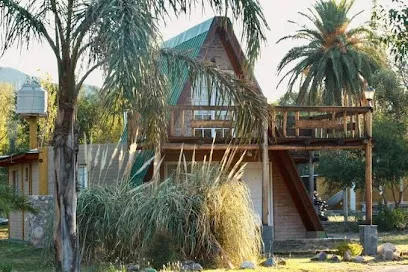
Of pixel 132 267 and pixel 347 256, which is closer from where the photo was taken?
pixel 132 267

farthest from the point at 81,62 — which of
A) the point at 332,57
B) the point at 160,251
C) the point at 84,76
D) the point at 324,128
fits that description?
the point at 332,57

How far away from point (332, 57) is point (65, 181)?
23.1m

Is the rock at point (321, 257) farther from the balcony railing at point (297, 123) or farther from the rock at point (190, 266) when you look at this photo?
the rock at point (190, 266)

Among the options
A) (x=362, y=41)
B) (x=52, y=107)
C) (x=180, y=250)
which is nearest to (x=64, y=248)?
(x=180, y=250)

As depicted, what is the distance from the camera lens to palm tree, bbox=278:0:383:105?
31688 mm

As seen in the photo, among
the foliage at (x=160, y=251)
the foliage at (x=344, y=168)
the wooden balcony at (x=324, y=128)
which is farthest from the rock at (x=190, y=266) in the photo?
the foliage at (x=344, y=168)

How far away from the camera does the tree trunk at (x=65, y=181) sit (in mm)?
9844

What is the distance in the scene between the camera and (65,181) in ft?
32.2

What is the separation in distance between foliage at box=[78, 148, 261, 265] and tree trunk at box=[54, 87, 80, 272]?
358 cm

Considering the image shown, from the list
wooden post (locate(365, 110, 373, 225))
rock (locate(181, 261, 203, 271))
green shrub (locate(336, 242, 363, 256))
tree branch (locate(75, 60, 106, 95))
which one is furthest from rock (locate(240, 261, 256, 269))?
wooden post (locate(365, 110, 373, 225))

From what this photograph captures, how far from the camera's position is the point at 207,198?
13984 mm

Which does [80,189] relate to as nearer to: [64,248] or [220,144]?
[220,144]

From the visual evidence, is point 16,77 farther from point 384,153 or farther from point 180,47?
point 180,47

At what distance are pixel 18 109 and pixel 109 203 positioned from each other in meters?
5.86
